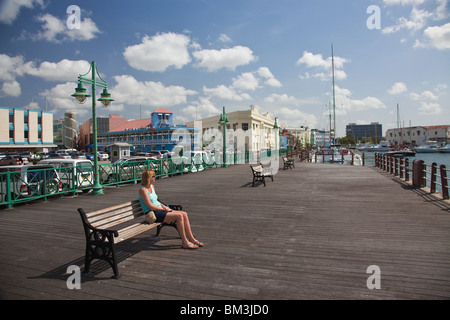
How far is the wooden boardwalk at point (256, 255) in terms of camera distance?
11.7 feet

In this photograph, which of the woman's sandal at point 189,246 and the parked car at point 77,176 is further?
the parked car at point 77,176

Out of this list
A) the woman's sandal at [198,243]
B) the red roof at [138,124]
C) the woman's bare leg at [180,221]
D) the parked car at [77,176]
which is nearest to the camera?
the woman's bare leg at [180,221]

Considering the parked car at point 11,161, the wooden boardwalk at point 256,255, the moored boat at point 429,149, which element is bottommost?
the wooden boardwalk at point 256,255

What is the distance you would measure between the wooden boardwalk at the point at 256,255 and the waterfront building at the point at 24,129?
2515 inches

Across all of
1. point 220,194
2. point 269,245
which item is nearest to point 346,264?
point 269,245

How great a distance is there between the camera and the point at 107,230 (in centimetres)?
400

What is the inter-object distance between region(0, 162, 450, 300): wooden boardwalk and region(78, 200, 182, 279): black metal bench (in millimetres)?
251

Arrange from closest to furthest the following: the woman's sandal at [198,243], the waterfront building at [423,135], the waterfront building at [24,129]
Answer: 1. the woman's sandal at [198,243]
2. the waterfront building at [24,129]
3. the waterfront building at [423,135]

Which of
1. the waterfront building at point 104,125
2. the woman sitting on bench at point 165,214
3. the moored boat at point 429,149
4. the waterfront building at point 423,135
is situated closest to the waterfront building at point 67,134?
the waterfront building at point 104,125

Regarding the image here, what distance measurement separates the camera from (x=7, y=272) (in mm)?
4203

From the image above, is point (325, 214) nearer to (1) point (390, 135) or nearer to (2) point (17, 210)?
(2) point (17, 210)

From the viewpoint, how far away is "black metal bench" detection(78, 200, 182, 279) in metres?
4.00

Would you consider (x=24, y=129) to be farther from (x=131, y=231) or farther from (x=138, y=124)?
(x=131, y=231)

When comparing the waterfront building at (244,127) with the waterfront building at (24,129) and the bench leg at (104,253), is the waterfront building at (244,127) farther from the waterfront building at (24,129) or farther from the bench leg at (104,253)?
the bench leg at (104,253)
